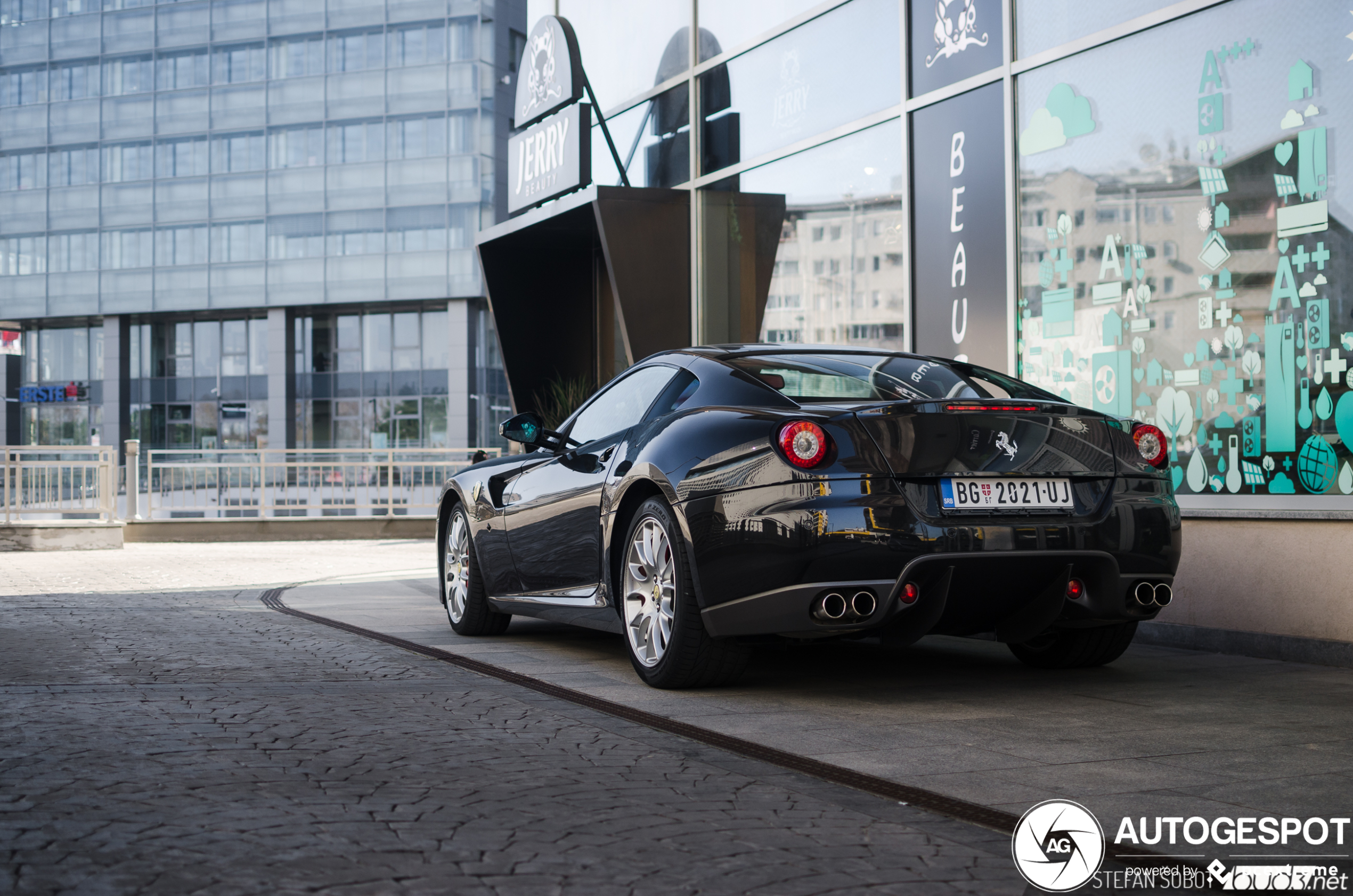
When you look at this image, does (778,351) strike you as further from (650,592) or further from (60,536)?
(60,536)

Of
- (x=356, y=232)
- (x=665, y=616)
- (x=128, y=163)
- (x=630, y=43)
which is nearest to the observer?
(x=665, y=616)

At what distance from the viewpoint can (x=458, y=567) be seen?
7984 mm

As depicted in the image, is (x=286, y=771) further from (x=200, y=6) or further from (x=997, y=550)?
(x=200, y=6)

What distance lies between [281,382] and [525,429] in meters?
47.1

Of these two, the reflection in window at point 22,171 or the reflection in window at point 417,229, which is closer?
the reflection in window at point 417,229

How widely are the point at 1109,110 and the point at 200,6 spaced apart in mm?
51003

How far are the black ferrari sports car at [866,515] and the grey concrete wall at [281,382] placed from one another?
47313 mm

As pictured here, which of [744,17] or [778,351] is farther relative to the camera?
[744,17]

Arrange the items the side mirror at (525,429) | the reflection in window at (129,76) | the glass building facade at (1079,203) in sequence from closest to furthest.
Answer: the side mirror at (525,429)
the glass building facade at (1079,203)
the reflection in window at (129,76)

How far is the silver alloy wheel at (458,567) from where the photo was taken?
7.83 m

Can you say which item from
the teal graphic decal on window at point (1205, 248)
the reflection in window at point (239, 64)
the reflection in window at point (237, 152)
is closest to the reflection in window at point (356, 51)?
the reflection in window at point (239, 64)

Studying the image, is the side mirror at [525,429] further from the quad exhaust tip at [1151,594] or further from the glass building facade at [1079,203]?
the glass building facade at [1079,203]

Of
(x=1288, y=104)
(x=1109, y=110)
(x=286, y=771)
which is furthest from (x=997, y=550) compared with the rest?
(x=1109, y=110)

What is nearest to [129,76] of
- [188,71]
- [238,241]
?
[188,71]
